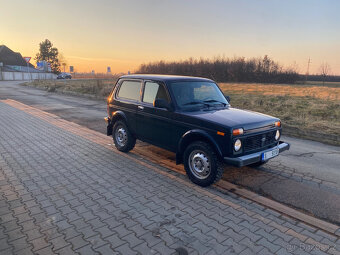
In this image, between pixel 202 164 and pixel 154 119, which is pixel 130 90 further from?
pixel 202 164

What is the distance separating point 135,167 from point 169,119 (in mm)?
1360

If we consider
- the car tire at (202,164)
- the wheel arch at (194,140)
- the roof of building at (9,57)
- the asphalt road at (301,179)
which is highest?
the roof of building at (9,57)

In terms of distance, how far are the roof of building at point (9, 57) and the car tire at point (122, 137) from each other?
73.8 m

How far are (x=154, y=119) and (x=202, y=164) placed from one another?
1.47 meters

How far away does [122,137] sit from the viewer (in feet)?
20.5

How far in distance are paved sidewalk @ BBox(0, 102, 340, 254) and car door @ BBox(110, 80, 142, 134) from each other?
102 centimetres

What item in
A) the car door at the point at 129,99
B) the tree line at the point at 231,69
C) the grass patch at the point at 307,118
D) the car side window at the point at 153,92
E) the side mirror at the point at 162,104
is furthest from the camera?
the tree line at the point at 231,69

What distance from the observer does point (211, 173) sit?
4.29 m

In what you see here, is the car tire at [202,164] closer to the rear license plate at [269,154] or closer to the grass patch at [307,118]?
the rear license plate at [269,154]

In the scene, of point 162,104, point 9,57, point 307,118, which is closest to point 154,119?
point 162,104

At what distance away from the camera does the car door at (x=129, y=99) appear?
5754 millimetres

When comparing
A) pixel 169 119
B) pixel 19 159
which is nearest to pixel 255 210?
pixel 169 119

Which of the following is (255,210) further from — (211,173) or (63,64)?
(63,64)

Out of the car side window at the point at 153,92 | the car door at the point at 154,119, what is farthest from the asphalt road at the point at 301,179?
the car side window at the point at 153,92
